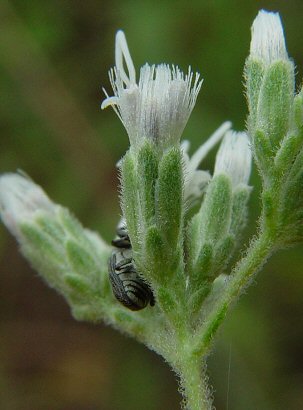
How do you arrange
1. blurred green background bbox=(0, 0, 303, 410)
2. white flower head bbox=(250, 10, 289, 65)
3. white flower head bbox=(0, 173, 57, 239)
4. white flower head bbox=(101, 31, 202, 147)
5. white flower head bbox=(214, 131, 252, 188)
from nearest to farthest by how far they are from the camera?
white flower head bbox=(101, 31, 202, 147) < white flower head bbox=(250, 10, 289, 65) < white flower head bbox=(214, 131, 252, 188) < white flower head bbox=(0, 173, 57, 239) < blurred green background bbox=(0, 0, 303, 410)

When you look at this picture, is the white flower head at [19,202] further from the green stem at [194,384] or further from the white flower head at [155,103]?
the green stem at [194,384]

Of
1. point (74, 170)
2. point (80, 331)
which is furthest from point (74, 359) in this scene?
point (74, 170)

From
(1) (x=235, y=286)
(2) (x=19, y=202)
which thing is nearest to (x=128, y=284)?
(1) (x=235, y=286)

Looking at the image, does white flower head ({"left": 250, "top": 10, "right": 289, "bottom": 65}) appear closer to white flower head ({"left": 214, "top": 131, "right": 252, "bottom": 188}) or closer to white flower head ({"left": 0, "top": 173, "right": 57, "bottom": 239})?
white flower head ({"left": 214, "top": 131, "right": 252, "bottom": 188})

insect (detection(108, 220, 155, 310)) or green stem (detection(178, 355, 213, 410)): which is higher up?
insect (detection(108, 220, 155, 310))

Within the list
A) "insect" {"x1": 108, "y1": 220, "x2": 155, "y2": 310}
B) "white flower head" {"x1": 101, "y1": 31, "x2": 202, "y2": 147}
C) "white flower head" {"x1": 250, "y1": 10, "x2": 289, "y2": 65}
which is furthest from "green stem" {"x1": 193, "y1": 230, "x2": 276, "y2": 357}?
"white flower head" {"x1": 250, "y1": 10, "x2": 289, "y2": 65}

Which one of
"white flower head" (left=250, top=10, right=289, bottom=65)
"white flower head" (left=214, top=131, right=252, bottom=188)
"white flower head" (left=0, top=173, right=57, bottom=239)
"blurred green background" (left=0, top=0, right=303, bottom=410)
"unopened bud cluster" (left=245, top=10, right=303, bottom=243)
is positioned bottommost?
"blurred green background" (left=0, top=0, right=303, bottom=410)

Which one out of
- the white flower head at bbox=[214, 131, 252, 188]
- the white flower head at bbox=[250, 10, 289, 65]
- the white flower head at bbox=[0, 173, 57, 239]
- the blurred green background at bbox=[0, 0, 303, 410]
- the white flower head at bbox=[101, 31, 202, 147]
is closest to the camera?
the white flower head at bbox=[101, 31, 202, 147]
